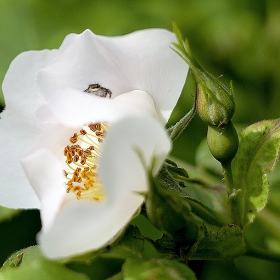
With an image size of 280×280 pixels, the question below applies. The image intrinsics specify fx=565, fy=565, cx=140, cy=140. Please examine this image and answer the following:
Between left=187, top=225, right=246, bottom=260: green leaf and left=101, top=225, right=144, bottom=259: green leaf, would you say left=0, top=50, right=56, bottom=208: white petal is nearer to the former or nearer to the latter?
left=101, top=225, right=144, bottom=259: green leaf

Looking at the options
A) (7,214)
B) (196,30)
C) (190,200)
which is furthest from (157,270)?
(196,30)

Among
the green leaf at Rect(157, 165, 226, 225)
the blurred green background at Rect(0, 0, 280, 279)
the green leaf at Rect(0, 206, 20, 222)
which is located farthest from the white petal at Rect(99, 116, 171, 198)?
the blurred green background at Rect(0, 0, 280, 279)

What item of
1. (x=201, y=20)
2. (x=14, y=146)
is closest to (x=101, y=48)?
(x=14, y=146)

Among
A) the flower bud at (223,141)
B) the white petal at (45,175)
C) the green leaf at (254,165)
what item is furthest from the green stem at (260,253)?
the white petal at (45,175)

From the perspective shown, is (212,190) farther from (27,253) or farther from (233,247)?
(27,253)

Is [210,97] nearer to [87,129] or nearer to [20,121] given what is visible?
[87,129]

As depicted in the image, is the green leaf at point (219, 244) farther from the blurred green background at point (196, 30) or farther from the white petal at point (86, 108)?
the blurred green background at point (196, 30)

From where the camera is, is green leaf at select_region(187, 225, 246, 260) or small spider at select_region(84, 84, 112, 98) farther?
small spider at select_region(84, 84, 112, 98)
